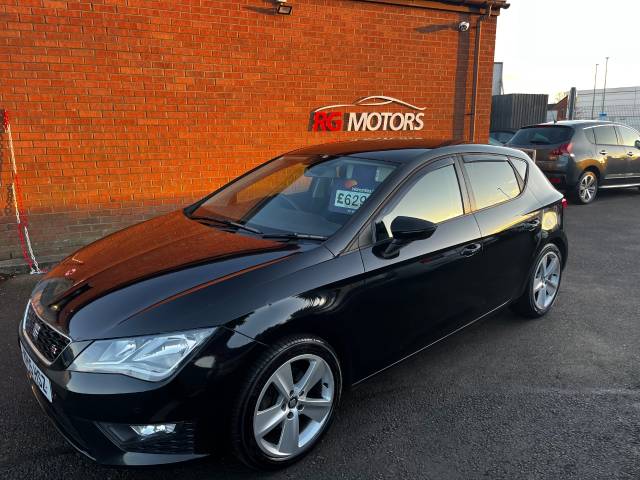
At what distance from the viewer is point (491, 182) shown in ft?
12.1

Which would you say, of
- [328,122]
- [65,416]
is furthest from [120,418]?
[328,122]

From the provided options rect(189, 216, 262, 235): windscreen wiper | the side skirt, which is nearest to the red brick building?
rect(189, 216, 262, 235): windscreen wiper

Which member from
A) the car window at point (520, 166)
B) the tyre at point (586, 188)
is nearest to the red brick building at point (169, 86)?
the car window at point (520, 166)

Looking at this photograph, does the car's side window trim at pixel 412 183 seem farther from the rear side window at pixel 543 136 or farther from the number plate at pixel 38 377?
the rear side window at pixel 543 136

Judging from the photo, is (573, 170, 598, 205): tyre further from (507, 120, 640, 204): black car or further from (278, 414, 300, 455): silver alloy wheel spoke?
(278, 414, 300, 455): silver alloy wheel spoke

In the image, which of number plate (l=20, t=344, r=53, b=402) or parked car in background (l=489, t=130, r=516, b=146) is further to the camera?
parked car in background (l=489, t=130, r=516, b=146)

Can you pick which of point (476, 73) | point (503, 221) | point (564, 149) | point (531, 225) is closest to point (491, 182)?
point (503, 221)

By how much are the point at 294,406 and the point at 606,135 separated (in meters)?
10.4

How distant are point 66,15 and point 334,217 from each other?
4766 mm

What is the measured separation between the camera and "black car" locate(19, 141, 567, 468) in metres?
2.09

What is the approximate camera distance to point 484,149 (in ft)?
12.3

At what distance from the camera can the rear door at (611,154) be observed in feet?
33.3

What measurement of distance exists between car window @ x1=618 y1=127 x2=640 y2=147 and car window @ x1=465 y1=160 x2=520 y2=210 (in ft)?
27.6

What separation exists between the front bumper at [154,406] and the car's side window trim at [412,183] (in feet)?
2.96
